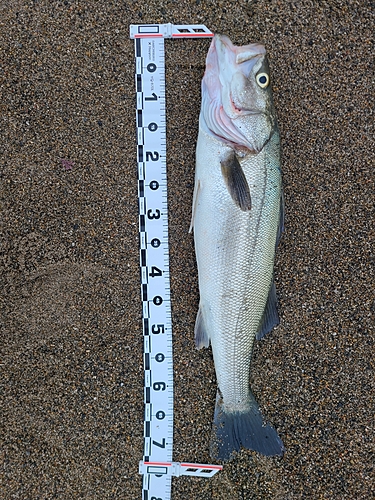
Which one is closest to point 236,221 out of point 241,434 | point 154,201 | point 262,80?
point 154,201

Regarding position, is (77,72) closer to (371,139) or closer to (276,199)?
(276,199)

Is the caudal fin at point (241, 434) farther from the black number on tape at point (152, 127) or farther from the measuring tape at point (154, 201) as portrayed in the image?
the black number on tape at point (152, 127)

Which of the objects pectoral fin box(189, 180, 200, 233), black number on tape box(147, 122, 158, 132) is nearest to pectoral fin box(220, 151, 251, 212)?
pectoral fin box(189, 180, 200, 233)

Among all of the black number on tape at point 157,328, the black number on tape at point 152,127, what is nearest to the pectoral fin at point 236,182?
the black number on tape at point 152,127

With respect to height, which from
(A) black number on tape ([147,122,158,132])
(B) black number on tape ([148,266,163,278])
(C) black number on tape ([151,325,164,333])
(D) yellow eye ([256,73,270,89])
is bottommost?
(C) black number on tape ([151,325,164,333])

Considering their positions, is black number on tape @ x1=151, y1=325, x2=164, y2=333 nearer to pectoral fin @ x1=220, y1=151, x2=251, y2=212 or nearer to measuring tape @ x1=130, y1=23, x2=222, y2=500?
measuring tape @ x1=130, y1=23, x2=222, y2=500
